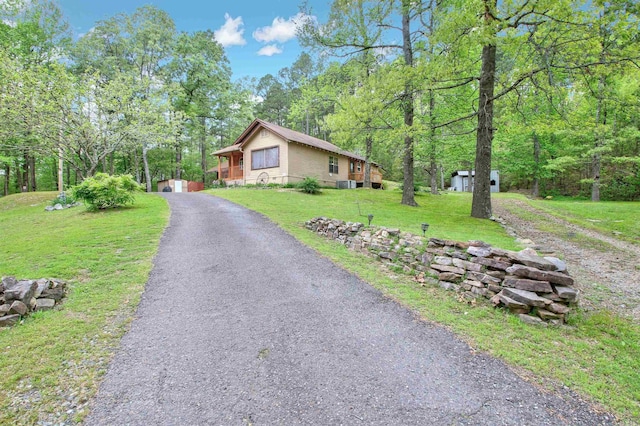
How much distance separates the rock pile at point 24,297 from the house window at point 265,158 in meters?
19.1

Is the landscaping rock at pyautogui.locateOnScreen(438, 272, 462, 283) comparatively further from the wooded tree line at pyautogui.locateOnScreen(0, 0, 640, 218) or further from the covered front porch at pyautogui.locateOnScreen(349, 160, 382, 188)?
the covered front porch at pyautogui.locateOnScreen(349, 160, 382, 188)

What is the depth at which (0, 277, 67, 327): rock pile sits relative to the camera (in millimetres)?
3705

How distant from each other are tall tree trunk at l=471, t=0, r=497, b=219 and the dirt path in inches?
48.3

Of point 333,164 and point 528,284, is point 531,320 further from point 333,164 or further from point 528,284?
point 333,164

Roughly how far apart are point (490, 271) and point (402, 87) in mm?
8523

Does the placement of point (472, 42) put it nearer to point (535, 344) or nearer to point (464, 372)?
point (535, 344)

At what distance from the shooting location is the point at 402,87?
11.0 meters

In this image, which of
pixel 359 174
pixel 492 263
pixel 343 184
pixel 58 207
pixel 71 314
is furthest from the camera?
pixel 359 174

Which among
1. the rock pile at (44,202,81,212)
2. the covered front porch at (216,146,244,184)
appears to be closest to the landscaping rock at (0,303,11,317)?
the rock pile at (44,202,81,212)

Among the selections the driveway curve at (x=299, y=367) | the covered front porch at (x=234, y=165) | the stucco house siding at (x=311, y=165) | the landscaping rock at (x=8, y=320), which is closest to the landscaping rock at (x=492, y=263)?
the driveway curve at (x=299, y=367)

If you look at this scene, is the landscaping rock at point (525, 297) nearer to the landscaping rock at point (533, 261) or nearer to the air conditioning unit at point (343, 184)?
the landscaping rock at point (533, 261)

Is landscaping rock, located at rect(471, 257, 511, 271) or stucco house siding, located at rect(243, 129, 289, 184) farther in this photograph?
stucco house siding, located at rect(243, 129, 289, 184)

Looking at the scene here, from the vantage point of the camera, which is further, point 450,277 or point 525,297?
point 450,277

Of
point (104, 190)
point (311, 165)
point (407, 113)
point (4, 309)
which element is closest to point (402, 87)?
point (407, 113)
